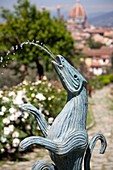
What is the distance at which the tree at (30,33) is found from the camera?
2411 centimetres

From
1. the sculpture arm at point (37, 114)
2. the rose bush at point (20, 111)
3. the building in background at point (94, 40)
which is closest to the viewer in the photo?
the sculpture arm at point (37, 114)

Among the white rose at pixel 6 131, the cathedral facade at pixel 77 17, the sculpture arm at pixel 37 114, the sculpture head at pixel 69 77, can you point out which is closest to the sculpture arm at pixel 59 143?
the sculpture arm at pixel 37 114

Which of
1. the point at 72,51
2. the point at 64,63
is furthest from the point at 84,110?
the point at 72,51

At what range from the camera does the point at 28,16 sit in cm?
2519

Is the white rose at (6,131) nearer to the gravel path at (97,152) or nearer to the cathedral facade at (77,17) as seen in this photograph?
the gravel path at (97,152)

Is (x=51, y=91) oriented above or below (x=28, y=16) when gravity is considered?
below

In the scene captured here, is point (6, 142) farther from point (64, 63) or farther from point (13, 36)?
point (13, 36)

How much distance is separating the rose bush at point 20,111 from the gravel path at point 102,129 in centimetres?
119

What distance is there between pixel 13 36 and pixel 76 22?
144 meters

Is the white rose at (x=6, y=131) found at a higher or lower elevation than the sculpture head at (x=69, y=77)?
lower

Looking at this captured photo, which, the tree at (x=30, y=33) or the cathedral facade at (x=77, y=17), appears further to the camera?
the cathedral facade at (x=77, y=17)

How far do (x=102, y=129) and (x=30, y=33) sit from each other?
14653 millimetres

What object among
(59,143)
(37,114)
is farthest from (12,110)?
(59,143)

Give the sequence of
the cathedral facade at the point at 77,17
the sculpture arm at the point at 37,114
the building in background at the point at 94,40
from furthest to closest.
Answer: the cathedral facade at the point at 77,17, the building in background at the point at 94,40, the sculpture arm at the point at 37,114
